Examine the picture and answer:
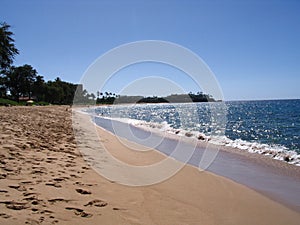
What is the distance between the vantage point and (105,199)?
4.21 meters

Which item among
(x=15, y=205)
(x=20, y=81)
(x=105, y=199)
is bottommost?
(x=105, y=199)

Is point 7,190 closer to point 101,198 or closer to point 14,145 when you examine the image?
point 101,198

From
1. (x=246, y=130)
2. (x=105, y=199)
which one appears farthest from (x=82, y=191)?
(x=246, y=130)

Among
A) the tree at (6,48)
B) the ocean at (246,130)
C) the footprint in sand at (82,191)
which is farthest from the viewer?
the tree at (6,48)

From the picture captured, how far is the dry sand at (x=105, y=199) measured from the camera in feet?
11.1

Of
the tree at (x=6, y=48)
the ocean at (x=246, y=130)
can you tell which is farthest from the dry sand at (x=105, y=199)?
the tree at (x=6, y=48)

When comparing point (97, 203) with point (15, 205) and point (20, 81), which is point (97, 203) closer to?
point (15, 205)

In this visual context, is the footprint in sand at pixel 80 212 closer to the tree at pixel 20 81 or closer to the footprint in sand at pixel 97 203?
the footprint in sand at pixel 97 203

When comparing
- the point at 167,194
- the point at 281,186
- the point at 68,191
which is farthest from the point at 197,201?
the point at 281,186

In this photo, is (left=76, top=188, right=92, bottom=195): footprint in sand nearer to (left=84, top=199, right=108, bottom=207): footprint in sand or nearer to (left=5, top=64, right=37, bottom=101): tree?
(left=84, top=199, right=108, bottom=207): footprint in sand

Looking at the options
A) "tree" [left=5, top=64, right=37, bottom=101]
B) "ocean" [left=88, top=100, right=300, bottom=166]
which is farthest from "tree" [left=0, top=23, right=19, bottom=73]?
"tree" [left=5, top=64, right=37, bottom=101]

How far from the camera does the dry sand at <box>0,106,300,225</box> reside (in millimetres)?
3385

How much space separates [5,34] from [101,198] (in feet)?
117

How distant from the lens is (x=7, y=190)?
3713 mm
